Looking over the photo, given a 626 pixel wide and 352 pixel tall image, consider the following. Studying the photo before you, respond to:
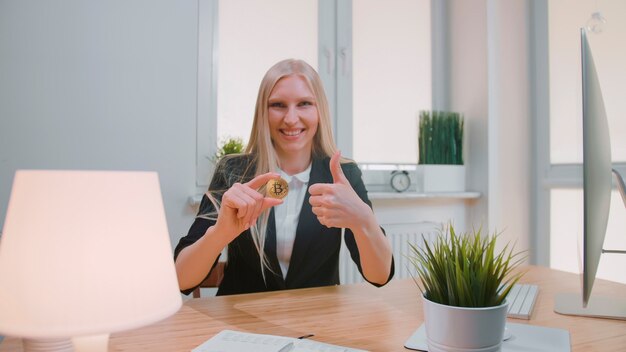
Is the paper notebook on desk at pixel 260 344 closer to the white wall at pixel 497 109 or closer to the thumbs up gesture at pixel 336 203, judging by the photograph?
the thumbs up gesture at pixel 336 203

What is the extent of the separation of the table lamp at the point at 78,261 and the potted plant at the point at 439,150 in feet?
7.04

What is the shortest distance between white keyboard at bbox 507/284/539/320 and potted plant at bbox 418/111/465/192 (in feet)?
4.41

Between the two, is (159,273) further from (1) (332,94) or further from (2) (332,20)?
(2) (332,20)

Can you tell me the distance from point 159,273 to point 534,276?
3.84 ft

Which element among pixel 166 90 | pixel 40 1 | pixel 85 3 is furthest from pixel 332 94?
pixel 40 1

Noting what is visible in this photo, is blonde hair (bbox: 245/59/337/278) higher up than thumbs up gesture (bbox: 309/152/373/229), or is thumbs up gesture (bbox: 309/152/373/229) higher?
blonde hair (bbox: 245/59/337/278)

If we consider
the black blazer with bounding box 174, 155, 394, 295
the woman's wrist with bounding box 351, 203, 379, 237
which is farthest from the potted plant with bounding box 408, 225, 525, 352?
the black blazer with bounding box 174, 155, 394, 295

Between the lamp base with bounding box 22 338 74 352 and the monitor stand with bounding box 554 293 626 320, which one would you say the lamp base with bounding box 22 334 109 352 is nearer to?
the lamp base with bounding box 22 338 74 352

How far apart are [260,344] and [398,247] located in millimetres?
1765

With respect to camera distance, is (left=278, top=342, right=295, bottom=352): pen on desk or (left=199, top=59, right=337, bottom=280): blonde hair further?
(left=199, top=59, right=337, bottom=280): blonde hair

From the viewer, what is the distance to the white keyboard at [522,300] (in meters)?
0.90

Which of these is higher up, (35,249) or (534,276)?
(35,249)

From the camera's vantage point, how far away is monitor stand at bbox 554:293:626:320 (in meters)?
0.90

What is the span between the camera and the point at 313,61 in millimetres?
2402
